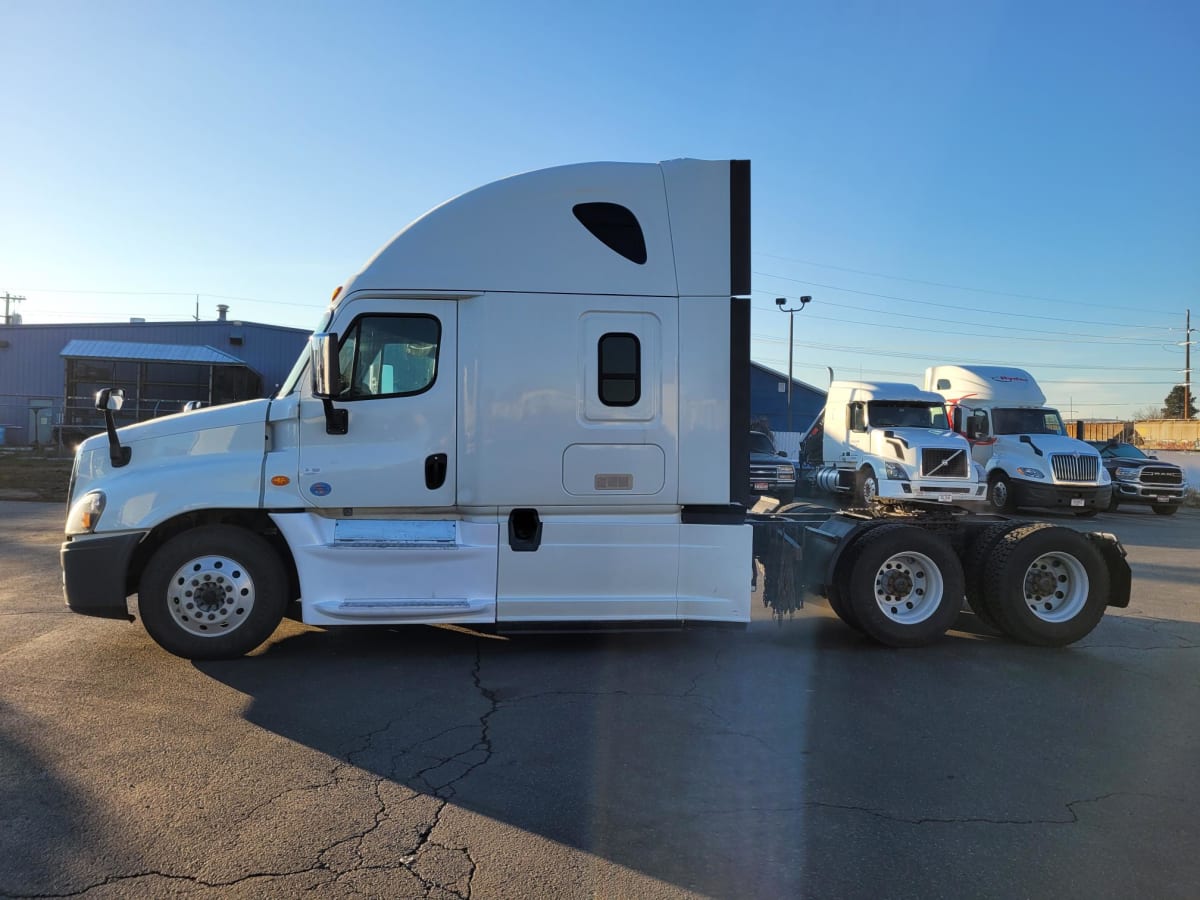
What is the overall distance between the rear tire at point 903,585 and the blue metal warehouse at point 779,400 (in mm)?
36813

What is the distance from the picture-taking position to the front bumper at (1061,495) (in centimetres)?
1806

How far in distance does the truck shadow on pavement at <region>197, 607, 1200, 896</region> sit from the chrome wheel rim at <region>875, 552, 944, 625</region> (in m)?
0.33

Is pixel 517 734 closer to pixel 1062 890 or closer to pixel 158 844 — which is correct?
pixel 158 844

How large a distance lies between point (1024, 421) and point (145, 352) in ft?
111

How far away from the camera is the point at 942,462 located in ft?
47.5

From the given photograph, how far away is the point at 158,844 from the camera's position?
3293mm

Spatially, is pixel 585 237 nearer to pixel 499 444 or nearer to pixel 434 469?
pixel 499 444

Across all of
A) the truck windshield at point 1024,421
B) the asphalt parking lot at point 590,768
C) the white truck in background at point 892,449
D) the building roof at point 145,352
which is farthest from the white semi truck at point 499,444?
the building roof at point 145,352

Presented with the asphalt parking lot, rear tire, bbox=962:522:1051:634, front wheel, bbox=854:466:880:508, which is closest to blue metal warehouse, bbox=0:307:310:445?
front wheel, bbox=854:466:880:508

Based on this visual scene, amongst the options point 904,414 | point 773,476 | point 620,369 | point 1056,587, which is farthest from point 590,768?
point 904,414

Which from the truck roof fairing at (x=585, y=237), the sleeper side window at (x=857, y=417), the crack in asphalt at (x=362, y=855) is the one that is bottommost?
the crack in asphalt at (x=362, y=855)

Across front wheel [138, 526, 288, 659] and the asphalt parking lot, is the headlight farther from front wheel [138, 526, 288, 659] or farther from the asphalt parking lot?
the asphalt parking lot

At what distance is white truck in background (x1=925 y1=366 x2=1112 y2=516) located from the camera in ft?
59.6

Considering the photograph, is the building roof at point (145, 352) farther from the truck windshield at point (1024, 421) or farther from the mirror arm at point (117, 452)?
the mirror arm at point (117, 452)
